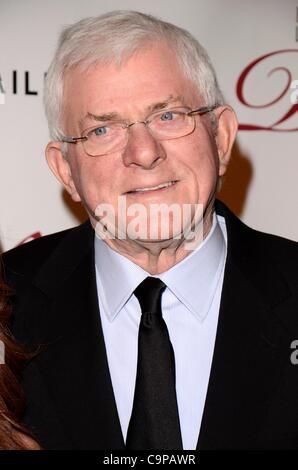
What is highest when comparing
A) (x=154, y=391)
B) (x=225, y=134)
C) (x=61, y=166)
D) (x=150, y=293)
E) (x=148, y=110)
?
(x=148, y=110)

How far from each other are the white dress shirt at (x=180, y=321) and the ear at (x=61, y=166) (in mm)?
198

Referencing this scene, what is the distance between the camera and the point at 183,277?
208cm

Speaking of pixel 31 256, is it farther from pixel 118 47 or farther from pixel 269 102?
pixel 269 102

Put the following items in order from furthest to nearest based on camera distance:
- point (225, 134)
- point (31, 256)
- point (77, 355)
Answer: point (31, 256)
point (225, 134)
point (77, 355)

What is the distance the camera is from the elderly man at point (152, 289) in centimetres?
194

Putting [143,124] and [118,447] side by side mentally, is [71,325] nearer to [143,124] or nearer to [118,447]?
[118,447]

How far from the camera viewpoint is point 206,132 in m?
2.07

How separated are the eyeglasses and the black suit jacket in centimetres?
31

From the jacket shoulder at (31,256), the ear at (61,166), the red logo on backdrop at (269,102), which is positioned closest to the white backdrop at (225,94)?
the red logo on backdrop at (269,102)

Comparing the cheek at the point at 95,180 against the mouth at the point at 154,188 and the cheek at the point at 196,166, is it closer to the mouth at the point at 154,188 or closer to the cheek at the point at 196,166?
the mouth at the point at 154,188

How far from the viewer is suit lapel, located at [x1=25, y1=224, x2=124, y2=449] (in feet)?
6.42

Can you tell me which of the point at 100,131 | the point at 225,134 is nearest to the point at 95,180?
the point at 100,131

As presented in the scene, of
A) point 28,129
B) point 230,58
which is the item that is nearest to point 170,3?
point 230,58

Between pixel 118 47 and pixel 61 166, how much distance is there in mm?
387
